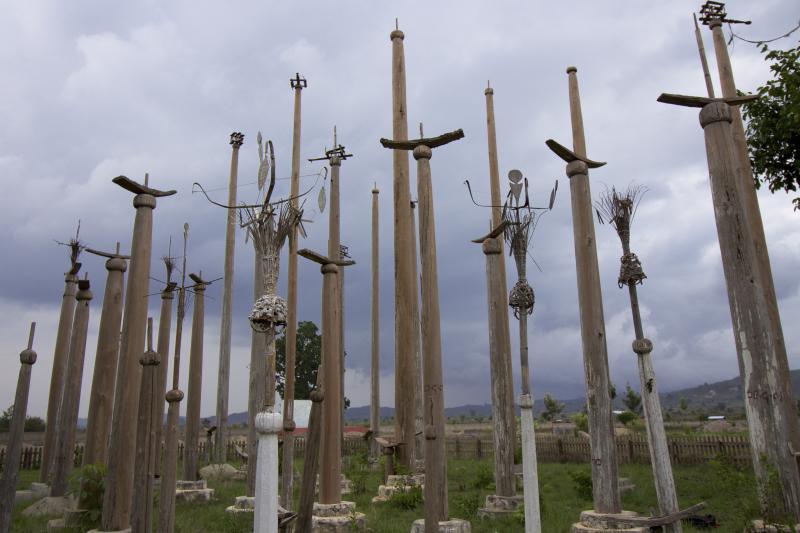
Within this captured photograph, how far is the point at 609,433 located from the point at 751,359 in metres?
1.84

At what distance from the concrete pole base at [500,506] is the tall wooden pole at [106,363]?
21.0ft

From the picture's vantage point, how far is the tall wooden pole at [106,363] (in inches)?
368

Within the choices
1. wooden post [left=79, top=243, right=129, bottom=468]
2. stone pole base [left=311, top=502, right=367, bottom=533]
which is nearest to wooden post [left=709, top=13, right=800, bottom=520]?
stone pole base [left=311, top=502, right=367, bottom=533]

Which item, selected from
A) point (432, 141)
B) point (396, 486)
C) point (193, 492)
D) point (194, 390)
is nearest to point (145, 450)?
point (432, 141)

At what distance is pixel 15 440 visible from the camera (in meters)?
7.00

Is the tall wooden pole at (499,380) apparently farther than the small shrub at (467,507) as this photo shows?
No

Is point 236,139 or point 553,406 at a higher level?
point 236,139

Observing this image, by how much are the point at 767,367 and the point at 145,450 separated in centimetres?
674

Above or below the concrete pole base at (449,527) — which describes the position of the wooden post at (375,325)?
above

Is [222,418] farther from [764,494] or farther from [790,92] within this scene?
[790,92]

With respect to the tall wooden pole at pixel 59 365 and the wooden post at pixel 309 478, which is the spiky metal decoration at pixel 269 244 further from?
the tall wooden pole at pixel 59 365

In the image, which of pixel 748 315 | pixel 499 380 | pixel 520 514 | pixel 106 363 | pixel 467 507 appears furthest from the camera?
pixel 467 507

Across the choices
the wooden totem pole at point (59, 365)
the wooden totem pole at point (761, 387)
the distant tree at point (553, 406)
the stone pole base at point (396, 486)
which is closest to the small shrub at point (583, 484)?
the stone pole base at point (396, 486)

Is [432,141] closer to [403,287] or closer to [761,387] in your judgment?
[403,287]
